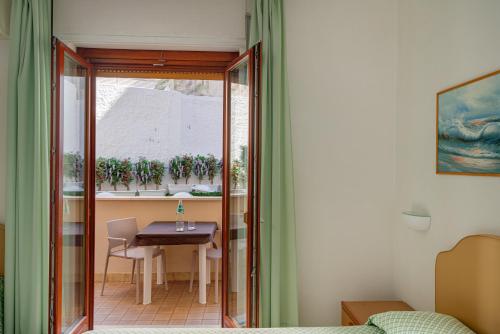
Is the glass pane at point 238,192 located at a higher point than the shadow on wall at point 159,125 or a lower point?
lower

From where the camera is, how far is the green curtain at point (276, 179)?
2461mm

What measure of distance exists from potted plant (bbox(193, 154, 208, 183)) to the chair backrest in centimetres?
156

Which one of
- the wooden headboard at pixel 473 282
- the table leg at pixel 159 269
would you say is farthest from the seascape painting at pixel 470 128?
the table leg at pixel 159 269

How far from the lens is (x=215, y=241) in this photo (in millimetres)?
4508

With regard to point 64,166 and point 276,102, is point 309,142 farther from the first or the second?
point 64,166

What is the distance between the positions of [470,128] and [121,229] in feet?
12.1

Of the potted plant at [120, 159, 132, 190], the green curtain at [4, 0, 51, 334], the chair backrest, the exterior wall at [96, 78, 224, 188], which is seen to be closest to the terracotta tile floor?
the chair backrest

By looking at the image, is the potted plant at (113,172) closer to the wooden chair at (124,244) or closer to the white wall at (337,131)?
the wooden chair at (124,244)

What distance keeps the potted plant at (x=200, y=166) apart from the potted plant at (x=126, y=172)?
1011 millimetres

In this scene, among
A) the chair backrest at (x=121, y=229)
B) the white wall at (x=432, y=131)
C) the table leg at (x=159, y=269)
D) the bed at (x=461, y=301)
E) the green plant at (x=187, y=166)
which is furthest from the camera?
the green plant at (x=187, y=166)

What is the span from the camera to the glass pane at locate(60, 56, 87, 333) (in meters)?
2.55

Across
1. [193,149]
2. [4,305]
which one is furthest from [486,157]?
[193,149]

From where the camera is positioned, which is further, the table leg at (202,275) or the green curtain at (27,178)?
the table leg at (202,275)

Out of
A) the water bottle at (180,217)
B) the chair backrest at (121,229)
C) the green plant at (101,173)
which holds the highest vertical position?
the green plant at (101,173)
